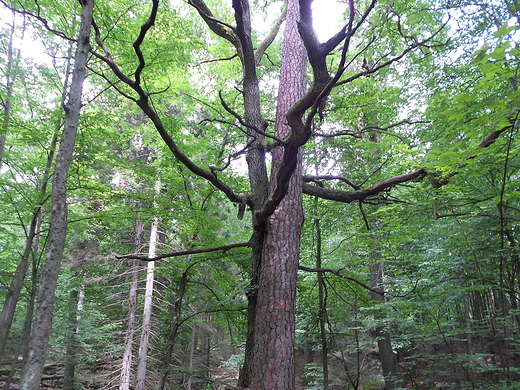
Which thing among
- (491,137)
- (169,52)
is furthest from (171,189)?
(491,137)

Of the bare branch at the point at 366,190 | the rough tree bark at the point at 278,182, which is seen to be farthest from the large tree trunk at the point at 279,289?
the bare branch at the point at 366,190

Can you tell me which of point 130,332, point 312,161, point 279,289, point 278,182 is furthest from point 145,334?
point 278,182

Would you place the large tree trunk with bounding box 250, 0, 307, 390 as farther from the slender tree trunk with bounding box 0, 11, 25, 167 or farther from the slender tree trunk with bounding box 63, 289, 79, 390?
the slender tree trunk with bounding box 63, 289, 79, 390

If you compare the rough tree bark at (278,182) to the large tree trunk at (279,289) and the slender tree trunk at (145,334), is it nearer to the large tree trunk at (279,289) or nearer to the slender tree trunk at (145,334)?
the large tree trunk at (279,289)

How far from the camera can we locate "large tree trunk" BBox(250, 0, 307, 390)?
2.81 meters

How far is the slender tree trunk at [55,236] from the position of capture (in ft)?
8.39

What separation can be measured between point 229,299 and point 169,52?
157 inches

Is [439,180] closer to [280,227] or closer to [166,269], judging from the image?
[280,227]

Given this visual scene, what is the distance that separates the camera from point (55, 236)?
284 cm

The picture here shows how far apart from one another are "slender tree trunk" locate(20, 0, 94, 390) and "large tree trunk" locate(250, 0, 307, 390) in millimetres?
1886

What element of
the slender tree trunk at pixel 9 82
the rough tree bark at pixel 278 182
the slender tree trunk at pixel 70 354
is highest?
the slender tree trunk at pixel 9 82

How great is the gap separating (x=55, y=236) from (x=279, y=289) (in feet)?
7.34

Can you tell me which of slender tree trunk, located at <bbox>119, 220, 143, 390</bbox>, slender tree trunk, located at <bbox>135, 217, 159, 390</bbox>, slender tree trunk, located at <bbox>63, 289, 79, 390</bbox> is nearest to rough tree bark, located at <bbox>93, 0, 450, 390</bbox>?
slender tree trunk, located at <bbox>135, 217, 159, 390</bbox>

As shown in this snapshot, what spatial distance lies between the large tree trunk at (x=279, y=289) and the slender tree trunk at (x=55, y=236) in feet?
6.19
